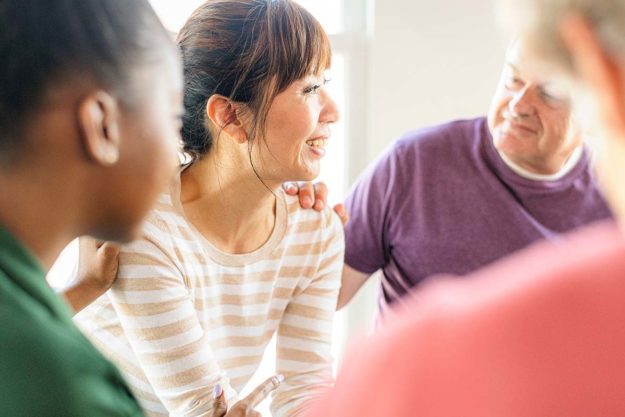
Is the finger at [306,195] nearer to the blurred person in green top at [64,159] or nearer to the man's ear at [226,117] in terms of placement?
the man's ear at [226,117]

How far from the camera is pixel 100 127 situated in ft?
2.60

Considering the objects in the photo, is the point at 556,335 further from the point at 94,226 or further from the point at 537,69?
the point at 94,226

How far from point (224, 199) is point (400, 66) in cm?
113

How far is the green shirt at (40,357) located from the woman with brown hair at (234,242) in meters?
0.56

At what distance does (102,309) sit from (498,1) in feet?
3.35

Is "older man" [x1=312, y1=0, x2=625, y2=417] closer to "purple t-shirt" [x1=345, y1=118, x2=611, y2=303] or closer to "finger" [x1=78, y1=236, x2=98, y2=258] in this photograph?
"finger" [x1=78, y1=236, x2=98, y2=258]

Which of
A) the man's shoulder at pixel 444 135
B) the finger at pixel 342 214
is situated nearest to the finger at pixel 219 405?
the finger at pixel 342 214

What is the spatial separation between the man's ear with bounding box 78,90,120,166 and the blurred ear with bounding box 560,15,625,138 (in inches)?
17.3

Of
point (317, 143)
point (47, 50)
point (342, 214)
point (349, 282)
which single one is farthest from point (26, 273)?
point (349, 282)

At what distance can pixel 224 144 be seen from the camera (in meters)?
1.47

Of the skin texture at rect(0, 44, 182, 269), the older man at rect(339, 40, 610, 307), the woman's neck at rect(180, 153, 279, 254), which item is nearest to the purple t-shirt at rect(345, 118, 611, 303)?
the older man at rect(339, 40, 610, 307)

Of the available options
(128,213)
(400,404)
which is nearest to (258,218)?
(128,213)

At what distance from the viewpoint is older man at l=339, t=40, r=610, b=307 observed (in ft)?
5.83

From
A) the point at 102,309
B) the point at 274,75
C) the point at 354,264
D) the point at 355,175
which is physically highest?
the point at 274,75
